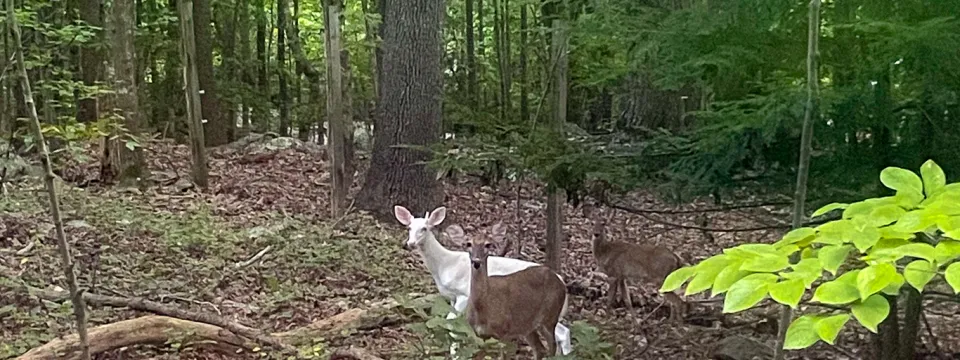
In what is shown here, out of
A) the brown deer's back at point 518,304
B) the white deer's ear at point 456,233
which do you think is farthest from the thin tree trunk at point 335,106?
the brown deer's back at point 518,304

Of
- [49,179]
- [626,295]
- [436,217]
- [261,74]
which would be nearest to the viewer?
[49,179]

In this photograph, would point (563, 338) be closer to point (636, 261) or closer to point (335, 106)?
point (636, 261)

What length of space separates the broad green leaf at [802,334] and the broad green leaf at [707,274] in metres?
0.21

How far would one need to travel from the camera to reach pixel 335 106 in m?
10.0

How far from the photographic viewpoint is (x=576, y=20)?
17.9 ft

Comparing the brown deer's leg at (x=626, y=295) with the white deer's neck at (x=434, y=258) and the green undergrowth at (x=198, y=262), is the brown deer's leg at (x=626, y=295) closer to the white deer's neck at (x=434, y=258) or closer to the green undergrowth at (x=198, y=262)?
the white deer's neck at (x=434, y=258)

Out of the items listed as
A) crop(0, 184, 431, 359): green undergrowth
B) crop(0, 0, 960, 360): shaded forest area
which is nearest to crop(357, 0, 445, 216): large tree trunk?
crop(0, 0, 960, 360): shaded forest area

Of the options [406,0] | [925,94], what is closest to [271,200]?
[406,0]

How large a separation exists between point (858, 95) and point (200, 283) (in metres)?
5.16

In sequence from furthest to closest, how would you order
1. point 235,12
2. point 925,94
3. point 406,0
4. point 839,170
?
point 235,12
point 406,0
point 839,170
point 925,94

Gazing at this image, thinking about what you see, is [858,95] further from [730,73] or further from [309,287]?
[309,287]

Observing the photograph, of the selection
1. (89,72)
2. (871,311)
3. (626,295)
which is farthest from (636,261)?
(89,72)

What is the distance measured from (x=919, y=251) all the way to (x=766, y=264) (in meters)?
0.30

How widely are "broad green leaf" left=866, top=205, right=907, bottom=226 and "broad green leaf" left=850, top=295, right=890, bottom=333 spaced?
24cm
